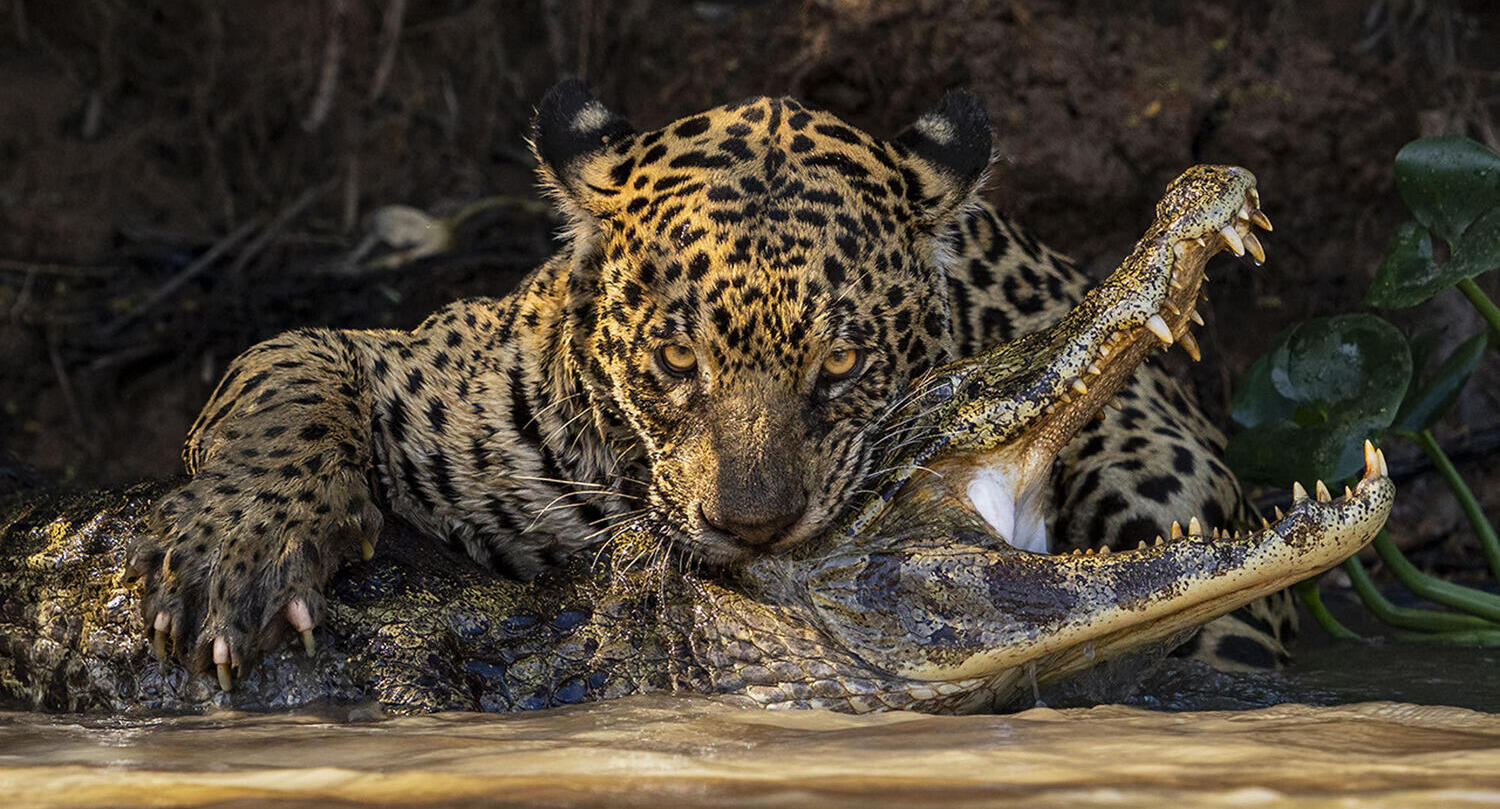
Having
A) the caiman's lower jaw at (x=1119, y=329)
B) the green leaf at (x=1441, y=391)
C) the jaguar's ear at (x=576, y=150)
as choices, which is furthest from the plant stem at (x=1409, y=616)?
the jaguar's ear at (x=576, y=150)

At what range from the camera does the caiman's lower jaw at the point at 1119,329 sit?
3.83 meters

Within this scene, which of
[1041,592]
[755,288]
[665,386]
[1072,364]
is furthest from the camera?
[665,386]

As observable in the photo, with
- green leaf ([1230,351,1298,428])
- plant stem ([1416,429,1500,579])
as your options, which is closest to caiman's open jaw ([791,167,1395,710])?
green leaf ([1230,351,1298,428])

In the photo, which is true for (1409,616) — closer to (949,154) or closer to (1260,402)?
(1260,402)

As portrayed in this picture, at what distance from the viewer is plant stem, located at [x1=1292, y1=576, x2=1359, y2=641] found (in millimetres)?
5273

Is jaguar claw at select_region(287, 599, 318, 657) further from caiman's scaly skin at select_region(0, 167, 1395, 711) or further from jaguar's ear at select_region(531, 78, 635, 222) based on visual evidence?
jaguar's ear at select_region(531, 78, 635, 222)

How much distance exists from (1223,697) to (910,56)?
3733 millimetres

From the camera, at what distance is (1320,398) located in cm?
509

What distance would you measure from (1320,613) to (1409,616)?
28 centimetres

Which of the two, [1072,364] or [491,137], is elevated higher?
[491,137]

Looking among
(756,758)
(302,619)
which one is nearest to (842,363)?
(302,619)

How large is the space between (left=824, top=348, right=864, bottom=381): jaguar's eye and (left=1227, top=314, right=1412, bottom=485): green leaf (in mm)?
1421

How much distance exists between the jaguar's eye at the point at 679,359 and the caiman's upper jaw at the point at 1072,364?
60 cm

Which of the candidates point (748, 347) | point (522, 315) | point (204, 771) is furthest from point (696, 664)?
point (522, 315)
